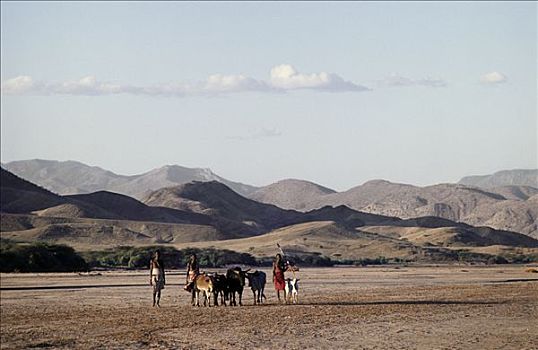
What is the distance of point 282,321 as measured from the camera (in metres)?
24.8

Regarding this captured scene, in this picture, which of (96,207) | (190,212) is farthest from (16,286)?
(190,212)

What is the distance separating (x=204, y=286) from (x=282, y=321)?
5.52 meters

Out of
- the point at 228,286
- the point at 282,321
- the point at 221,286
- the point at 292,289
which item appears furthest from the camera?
the point at 292,289

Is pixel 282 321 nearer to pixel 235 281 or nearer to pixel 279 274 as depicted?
pixel 235 281

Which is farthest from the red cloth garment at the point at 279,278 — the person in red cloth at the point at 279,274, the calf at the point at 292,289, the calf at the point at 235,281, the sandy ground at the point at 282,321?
the calf at the point at 235,281

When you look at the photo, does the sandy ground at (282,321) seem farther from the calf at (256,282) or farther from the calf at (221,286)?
the calf at (221,286)

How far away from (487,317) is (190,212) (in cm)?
12125

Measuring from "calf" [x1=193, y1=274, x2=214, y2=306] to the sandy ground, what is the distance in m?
0.62

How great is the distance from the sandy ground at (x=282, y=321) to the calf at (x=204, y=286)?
2.03 feet

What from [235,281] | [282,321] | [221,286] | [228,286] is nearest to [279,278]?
[235,281]

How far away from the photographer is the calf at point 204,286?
1172 inches

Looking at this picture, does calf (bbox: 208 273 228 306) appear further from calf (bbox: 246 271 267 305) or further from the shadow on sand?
the shadow on sand

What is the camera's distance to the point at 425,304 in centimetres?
3052

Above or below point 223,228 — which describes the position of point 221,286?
below
